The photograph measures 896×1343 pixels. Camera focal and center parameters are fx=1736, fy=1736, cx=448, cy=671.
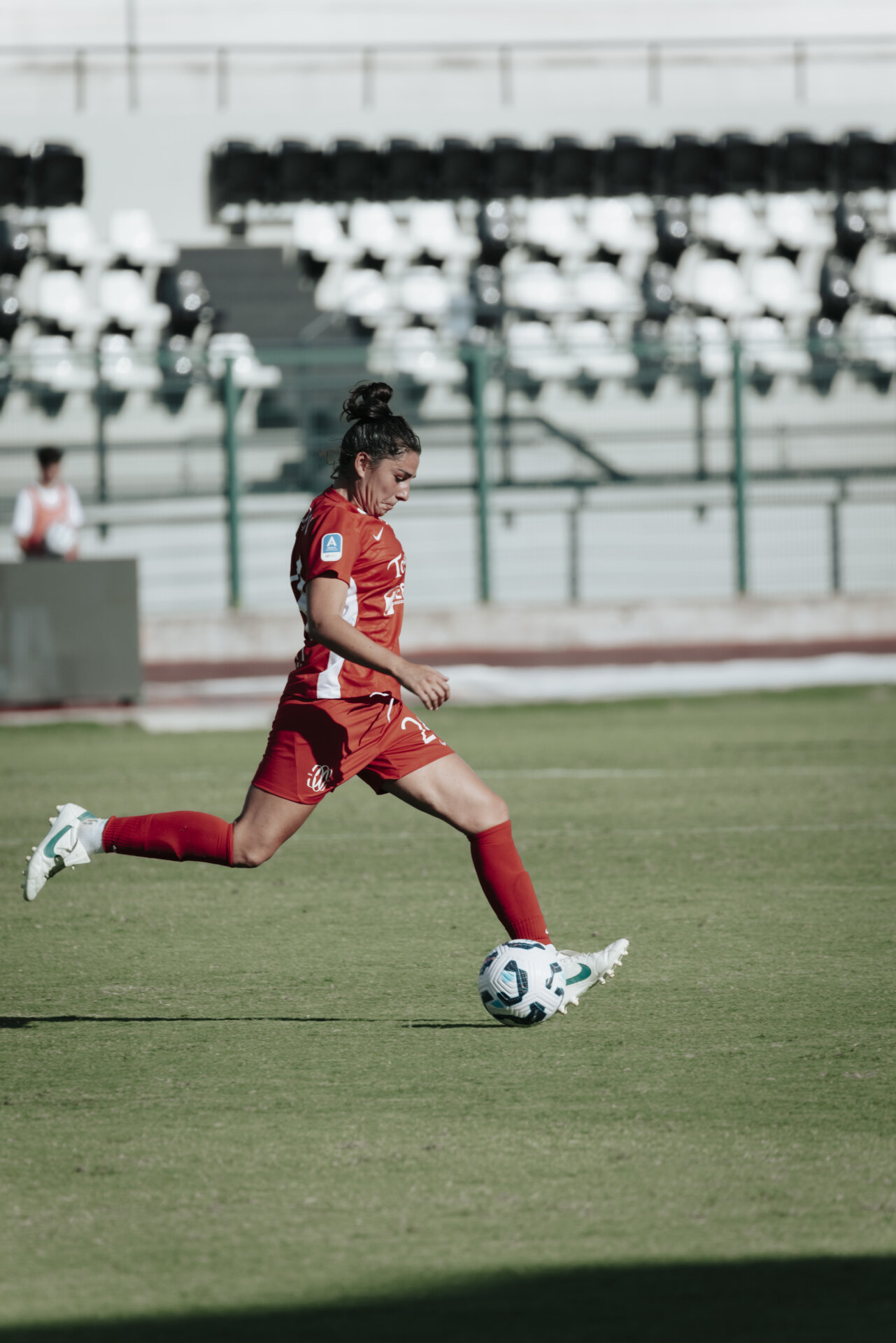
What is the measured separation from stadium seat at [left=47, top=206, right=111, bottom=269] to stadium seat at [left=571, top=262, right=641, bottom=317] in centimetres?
662

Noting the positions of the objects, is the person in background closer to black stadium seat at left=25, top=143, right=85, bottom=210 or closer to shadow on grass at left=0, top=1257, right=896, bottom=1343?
black stadium seat at left=25, top=143, right=85, bottom=210

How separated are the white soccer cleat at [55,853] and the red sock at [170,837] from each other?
0.28ft

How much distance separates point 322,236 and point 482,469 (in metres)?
7.96

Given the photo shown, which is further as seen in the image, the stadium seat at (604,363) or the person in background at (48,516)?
the stadium seat at (604,363)

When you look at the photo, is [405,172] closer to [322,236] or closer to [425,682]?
[322,236]

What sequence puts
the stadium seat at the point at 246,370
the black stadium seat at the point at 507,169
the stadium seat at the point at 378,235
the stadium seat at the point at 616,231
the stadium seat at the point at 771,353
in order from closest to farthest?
the stadium seat at the point at 246,370, the stadium seat at the point at 771,353, the stadium seat at the point at 378,235, the stadium seat at the point at 616,231, the black stadium seat at the point at 507,169

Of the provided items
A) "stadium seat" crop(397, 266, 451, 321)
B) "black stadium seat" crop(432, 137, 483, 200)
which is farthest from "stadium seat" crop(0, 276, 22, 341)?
"black stadium seat" crop(432, 137, 483, 200)

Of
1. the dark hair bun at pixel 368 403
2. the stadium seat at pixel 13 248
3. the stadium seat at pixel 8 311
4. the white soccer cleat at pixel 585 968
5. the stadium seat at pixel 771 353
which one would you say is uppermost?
the stadium seat at pixel 13 248

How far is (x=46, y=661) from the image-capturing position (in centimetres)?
1441

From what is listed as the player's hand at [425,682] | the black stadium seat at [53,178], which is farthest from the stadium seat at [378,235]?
the player's hand at [425,682]

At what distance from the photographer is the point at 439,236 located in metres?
25.3

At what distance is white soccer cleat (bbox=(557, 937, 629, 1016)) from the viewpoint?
5.09 meters

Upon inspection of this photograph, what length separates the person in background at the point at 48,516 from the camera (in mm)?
15945

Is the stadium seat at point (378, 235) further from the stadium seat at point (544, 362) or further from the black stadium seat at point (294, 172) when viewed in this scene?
the stadium seat at point (544, 362)
